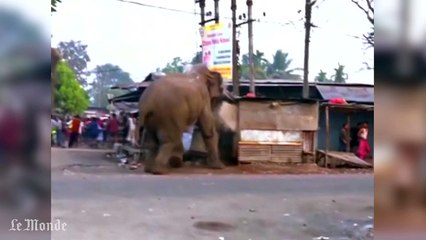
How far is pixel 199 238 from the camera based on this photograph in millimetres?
5801

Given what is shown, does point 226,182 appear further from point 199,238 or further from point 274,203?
point 199,238

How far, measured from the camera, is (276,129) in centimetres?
1492

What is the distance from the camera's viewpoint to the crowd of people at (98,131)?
827 inches

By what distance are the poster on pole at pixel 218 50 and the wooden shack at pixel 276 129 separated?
23.6 feet

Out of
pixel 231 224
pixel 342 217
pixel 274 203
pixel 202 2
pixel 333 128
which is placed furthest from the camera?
pixel 202 2

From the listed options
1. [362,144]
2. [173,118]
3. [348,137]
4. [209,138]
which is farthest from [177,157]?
[348,137]

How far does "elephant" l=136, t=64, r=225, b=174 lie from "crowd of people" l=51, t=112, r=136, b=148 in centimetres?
564

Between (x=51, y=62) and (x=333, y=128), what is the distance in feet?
56.1

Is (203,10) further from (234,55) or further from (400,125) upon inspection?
(400,125)

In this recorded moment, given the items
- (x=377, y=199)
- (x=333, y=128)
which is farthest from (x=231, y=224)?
(x=333, y=128)

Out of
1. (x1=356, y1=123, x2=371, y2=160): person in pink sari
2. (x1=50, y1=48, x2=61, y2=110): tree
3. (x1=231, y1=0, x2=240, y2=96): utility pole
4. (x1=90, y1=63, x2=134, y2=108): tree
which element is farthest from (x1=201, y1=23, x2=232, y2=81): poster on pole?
(x1=90, y1=63, x2=134, y2=108): tree

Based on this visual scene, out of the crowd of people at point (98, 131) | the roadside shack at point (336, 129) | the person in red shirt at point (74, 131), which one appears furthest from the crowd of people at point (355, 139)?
the person in red shirt at point (74, 131)
